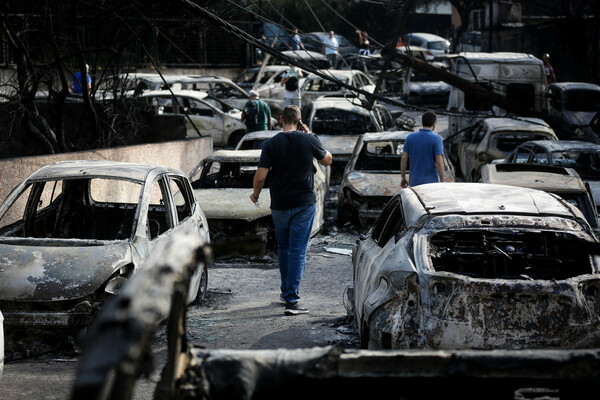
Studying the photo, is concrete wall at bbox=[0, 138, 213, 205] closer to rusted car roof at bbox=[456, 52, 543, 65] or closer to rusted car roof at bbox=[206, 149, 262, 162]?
rusted car roof at bbox=[206, 149, 262, 162]

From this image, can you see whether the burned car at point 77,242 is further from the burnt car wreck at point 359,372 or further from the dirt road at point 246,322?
the burnt car wreck at point 359,372

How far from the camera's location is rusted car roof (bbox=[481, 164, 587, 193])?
10625 millimetres

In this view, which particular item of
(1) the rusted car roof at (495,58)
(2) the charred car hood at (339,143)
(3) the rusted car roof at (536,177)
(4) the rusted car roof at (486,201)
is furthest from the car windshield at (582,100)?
(4) the rusted car roof at (486,201)

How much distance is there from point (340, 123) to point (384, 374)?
15.3m

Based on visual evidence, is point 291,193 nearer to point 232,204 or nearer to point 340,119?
point 232,204

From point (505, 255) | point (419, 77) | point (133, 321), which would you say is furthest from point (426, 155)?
point (419, 77)

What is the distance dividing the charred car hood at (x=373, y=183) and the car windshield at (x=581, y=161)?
2.52m

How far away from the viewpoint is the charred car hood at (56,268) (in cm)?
678

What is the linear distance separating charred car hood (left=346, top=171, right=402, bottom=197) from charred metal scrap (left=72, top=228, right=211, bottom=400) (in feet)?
32.4

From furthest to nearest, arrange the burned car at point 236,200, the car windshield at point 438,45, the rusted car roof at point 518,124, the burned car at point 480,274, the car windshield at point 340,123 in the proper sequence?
the car windshield at point 438,45 < the car windshield at point 340,123 < the rusted car roof at point 518,124 < the burned car at point 236,200 < the burned car at point 480,274

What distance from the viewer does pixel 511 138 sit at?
17016mm

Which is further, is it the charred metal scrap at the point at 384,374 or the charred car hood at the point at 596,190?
the charred car hood at the point at 596,190

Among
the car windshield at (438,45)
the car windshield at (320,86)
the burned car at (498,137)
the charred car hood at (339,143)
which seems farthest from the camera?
the car windshield at (438,45)

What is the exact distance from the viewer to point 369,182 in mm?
13125
